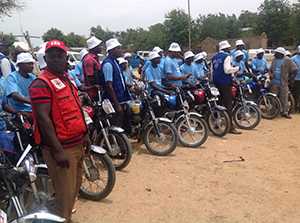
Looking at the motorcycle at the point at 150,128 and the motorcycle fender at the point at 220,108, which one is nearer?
the motorcycle at the point at 150,128

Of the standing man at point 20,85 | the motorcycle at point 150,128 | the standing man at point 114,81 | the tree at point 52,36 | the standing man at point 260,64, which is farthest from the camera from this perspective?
the standing man at point 260,64

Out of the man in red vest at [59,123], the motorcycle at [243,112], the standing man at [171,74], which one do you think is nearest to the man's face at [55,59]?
the man in red vest at [59,123]

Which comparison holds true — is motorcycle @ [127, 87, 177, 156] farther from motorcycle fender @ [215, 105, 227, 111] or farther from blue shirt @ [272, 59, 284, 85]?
blue shirt @ [272, 59, 284, 85]

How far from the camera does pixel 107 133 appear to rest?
697cm

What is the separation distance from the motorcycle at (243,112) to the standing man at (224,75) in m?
0.36

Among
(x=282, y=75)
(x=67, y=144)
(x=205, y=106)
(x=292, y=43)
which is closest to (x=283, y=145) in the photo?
(x=205, y=106)

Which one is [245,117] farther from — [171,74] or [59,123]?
[59,123]

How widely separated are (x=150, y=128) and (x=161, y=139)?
0.90 ft

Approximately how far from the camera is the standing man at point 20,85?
582cm

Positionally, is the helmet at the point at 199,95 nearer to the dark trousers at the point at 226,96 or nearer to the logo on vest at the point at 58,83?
the dark trousers at the point at 226,96

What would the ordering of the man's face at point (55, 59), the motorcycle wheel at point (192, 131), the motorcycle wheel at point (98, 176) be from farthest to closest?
the motorcycle wheel at point (192, 131) → the motorcycle wheel at point (98, 176) → the man's face at point (55, 59)

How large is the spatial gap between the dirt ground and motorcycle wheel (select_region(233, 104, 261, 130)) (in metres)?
1.46

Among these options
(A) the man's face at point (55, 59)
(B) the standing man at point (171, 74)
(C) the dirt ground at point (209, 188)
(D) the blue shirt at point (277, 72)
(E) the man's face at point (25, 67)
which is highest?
(A) the man's face at point (55, 59)

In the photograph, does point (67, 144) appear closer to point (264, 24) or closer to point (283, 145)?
point (283, 145)
